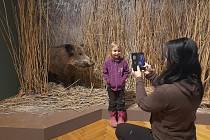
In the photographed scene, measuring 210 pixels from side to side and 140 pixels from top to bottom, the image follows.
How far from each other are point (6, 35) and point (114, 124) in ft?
4.24

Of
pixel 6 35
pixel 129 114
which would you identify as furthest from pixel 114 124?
pixel 6 35

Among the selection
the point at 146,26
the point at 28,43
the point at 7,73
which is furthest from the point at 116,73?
the point at 7,73

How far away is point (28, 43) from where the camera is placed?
2.93 metres

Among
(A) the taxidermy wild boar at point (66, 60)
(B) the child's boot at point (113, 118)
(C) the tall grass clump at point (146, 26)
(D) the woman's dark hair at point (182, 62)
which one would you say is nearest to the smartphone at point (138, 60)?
(D) the woman's dark hair at point (182, 62)

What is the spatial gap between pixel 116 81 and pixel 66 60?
79 centimetres

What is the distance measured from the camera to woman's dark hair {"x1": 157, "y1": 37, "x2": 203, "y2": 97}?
1.34 m

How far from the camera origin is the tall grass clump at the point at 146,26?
9.59 feet

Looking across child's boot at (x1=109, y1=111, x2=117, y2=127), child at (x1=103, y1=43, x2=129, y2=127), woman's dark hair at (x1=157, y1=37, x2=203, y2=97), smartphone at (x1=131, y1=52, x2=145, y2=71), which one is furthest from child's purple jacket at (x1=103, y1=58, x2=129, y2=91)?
woman's dark hair at (x1=157, y1=37, x2=203, y2=97)

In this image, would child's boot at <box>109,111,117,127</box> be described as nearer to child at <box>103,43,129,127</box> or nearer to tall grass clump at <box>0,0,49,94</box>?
child at <box>103,43,129,127</box>

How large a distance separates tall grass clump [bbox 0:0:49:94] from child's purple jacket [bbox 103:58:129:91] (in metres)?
0.63

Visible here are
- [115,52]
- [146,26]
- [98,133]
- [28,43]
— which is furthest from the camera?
[146,26]

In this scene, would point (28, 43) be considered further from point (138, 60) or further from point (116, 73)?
point (138, 60)

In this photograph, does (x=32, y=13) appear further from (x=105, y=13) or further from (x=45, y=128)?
(x=45, y=128)

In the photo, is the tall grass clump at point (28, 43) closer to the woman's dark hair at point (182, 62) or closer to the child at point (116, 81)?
the child at point (116, 81)
